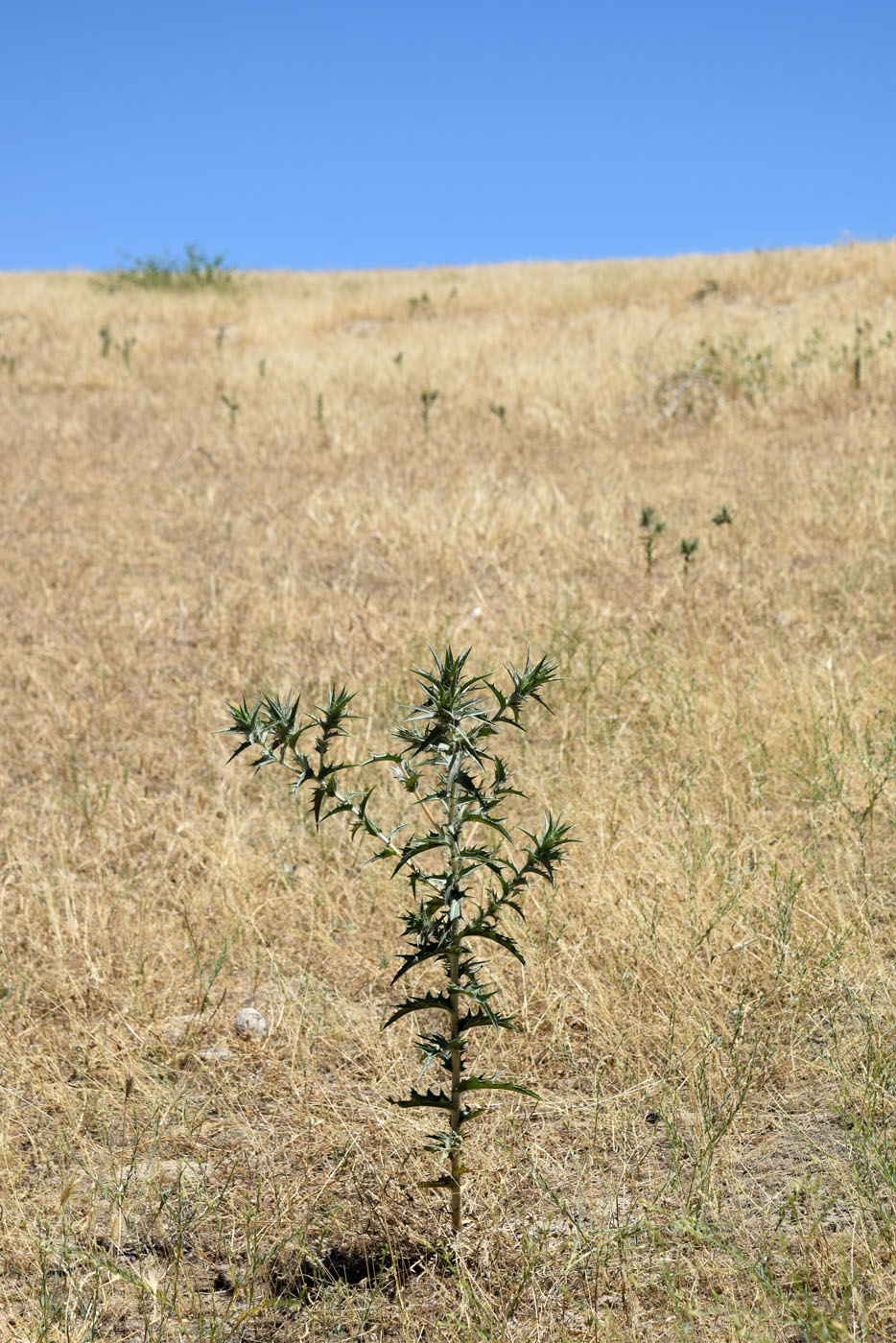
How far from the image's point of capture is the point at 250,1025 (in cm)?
274

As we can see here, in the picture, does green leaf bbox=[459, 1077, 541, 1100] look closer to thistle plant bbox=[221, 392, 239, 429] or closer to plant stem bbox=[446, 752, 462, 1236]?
plant stem bbox=[446, 752, 462, 1236]

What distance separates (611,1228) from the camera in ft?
6.39

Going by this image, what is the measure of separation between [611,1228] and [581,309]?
14782mm

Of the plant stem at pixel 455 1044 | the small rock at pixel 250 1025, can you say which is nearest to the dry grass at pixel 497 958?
the small rock at pixel 250 1025

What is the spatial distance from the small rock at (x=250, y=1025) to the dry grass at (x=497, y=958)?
3 centimetres

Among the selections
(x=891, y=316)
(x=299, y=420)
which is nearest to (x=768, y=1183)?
(x=299, y=420)

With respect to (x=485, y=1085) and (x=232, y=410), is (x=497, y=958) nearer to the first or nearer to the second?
(x=485, y=1085)

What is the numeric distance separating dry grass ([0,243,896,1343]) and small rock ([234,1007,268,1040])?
31 millimetres

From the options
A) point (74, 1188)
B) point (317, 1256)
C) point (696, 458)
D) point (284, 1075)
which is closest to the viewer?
point (317, 1256)

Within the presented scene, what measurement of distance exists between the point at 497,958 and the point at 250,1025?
70 cm

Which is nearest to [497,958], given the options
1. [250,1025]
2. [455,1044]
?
[250,1025]

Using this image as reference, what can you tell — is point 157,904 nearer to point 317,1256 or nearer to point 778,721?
point 317,1256

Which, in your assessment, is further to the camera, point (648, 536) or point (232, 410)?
point (232, 410)

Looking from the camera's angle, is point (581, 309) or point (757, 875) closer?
point (757, 875)
